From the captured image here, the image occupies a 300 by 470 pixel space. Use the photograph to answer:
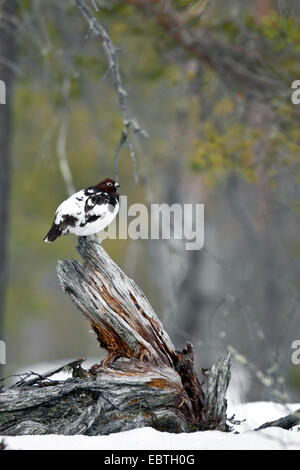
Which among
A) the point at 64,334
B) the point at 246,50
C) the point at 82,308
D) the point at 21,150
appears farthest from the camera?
the point at 64,334

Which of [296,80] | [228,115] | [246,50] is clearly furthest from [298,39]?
[228,115]

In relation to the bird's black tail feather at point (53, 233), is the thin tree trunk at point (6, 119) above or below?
above

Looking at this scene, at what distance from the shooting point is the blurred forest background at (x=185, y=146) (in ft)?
29.4

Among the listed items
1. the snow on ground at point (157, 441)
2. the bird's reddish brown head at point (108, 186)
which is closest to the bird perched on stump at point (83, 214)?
the bird's reddish brown head at point (108, 186)

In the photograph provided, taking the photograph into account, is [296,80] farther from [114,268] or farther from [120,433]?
[120,433]

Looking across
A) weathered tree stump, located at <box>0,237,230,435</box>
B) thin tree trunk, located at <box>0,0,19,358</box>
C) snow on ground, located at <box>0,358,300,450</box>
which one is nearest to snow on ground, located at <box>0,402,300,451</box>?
snow on ground, located at <box>0,358,300,450</box>

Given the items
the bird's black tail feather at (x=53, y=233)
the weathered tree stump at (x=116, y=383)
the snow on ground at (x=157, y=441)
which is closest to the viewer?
the snow on ground at (x=157, y=441)

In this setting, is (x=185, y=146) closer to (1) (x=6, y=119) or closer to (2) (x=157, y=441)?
(1) (x=6, y=119)

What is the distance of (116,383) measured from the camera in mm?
4855

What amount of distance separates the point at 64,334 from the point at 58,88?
848 inches

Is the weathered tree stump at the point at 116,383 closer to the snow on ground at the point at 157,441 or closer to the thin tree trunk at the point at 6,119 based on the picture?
the snow on ground at the point at 157,441

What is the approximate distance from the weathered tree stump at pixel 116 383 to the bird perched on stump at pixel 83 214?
0.31 m

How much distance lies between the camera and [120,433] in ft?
15.1

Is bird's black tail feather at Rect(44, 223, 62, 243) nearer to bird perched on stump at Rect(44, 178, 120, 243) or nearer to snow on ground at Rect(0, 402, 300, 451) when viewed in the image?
bird perched on stump at Rect(44, 178, 120, 243)
